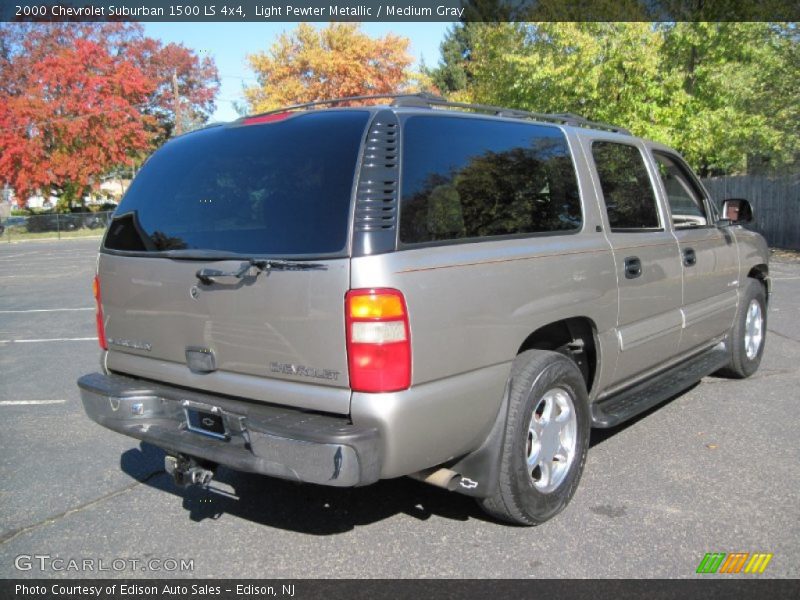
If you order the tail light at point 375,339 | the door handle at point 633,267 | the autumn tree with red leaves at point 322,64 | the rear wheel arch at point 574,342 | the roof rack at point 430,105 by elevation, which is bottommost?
the rear wheel arch at point 574,342

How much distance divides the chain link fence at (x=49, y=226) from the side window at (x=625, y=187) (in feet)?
130

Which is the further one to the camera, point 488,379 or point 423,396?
point 488,379

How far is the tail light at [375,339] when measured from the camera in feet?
8.89

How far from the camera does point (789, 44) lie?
14773 mm

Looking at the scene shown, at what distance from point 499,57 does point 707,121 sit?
19.8 feet

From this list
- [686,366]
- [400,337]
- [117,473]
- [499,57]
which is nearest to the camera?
[400,337]

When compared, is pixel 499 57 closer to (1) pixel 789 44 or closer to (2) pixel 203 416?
(1) pixel 789 44

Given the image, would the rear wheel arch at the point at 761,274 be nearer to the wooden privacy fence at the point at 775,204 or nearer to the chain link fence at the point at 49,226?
the wooden privacy fence at the point at 775,204

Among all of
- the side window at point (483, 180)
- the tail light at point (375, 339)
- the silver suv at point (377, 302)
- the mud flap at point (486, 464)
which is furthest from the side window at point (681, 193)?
the tail light at point (375, 339)

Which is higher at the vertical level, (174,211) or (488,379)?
(174,211)

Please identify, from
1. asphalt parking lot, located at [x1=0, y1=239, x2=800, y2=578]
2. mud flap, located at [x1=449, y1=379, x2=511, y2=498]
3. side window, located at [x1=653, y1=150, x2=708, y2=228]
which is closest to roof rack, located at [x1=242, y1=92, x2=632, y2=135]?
side window, located at [x1=653, y1=150, x2=708, y2=228]

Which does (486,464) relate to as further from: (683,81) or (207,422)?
(683,81)

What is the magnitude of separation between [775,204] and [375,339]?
19.1m

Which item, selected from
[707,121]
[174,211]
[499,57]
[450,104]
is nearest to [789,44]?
[707,121]
